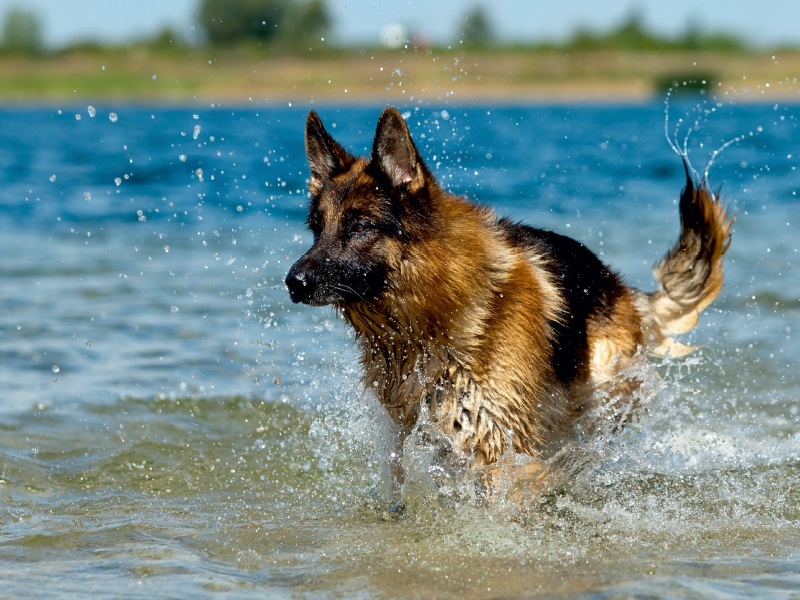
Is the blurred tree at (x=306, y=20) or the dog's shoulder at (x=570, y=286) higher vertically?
the blurred tree at (x=306, y=20)

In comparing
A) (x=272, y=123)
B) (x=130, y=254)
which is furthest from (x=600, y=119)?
(x=130, y=254)

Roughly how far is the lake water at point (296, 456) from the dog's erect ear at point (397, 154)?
1.39 meters

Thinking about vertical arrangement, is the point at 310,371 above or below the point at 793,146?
below

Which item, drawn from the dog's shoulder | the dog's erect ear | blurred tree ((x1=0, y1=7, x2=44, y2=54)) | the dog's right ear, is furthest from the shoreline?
blurred tree ((x1=0, y1=7, x2=44, y2=54))

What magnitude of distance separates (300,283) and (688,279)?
10.1ft

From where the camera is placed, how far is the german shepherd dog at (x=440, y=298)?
16.1 feet

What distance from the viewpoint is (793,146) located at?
1168 inches

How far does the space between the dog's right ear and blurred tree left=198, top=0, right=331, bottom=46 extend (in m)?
89.7

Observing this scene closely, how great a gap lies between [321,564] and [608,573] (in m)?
1.34

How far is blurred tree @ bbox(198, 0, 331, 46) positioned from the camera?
100 metres

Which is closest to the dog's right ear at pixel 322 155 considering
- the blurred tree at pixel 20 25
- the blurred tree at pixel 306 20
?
the blurred tree at pixel 306 20

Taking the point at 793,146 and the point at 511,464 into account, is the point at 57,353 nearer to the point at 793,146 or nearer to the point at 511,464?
the point at 511,464

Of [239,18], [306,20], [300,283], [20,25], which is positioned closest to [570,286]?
[300,283]

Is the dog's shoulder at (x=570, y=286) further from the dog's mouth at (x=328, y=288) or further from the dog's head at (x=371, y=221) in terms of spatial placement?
the dog's mouth at (x=328, y=288)
